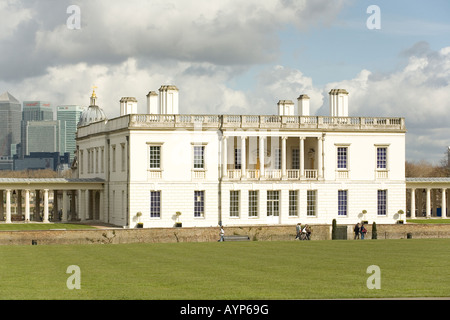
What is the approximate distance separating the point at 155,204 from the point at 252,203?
789cm

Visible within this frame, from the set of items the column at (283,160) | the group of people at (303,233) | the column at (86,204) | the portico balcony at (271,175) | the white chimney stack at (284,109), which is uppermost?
the white chimney stack at (284,109)

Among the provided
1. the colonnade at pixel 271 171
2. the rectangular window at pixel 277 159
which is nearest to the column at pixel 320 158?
the colonnade at pixel 271 171

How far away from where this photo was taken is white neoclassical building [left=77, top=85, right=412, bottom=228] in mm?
66188

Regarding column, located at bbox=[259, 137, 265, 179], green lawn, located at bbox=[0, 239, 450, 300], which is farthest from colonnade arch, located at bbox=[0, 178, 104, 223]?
green lawn, located at bbox=[0, 239, 450, 300]

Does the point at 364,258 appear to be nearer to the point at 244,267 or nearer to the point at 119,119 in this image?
the point at 244,267

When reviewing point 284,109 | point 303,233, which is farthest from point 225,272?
point 284,109

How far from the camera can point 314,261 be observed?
34688mm

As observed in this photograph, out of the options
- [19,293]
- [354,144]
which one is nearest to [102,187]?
[354,144]

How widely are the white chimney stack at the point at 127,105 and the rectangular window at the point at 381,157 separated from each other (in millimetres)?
21021

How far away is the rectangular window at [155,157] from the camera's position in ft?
218

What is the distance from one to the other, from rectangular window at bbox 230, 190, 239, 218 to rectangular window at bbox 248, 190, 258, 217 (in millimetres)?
983

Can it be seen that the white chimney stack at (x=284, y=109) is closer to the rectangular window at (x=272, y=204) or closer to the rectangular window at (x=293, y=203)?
the rectangular window at (x=293, y=203)

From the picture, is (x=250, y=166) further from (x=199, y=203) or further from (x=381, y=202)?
(x=381, y=202)

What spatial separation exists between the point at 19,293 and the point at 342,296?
29.4 feet
